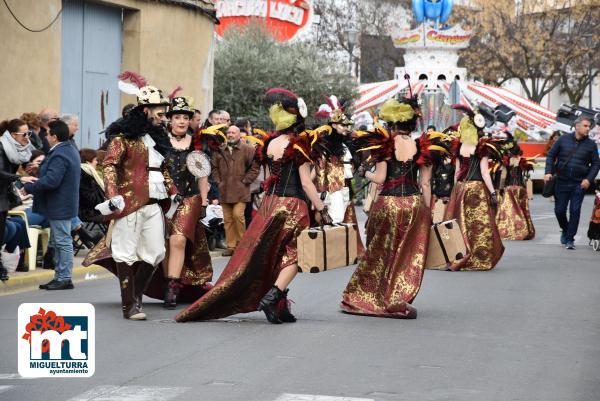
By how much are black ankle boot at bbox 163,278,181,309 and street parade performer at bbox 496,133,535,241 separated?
35.9ft

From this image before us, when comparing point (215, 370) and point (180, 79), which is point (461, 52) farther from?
point (215, 370)

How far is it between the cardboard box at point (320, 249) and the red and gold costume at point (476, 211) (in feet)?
19.8

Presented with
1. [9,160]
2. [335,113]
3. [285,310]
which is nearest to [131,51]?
[335,113]

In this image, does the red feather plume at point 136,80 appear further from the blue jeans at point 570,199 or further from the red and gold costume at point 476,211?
the blue jeans at point 570,199

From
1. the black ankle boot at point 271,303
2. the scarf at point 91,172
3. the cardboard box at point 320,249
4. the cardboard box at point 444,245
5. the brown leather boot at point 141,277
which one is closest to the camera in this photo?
the cardboard box at point 320,249

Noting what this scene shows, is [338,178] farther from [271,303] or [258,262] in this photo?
[271,303]

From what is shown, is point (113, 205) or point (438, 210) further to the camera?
point (438, 210)

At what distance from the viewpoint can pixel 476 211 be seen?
16.7 m

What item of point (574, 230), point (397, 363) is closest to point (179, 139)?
point (397, 363)

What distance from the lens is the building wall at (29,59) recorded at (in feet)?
65.3

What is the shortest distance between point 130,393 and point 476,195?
973 cm

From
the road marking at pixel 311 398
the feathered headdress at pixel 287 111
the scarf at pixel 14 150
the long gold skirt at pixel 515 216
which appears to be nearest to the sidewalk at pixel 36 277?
the scarf at pixel 14 150

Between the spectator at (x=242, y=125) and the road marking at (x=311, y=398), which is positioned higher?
the spectator at (x=242, y=125)

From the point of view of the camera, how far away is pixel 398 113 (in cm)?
1162
